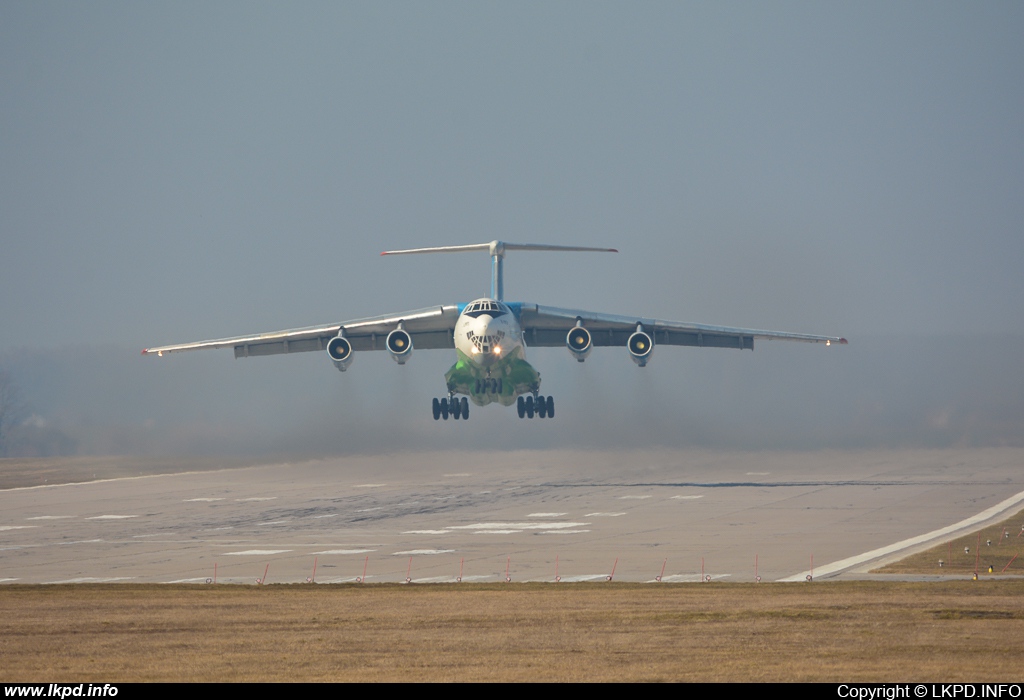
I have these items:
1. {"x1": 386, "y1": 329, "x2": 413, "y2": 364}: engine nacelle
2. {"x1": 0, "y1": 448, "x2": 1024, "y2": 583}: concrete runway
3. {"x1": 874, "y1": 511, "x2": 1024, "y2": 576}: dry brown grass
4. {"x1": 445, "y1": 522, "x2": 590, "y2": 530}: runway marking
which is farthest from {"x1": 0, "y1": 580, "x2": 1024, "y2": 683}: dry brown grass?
{"x1": 386, "y1": 329, "x2": 413, "y2": 364}: engine nacelle

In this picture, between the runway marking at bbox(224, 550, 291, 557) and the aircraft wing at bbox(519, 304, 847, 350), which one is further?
the aircraft wing at bbox(519, 304, 847, 350)

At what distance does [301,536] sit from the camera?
35656 millimetres

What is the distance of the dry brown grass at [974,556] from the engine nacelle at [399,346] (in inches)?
762

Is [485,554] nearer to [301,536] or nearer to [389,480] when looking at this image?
[301,536]

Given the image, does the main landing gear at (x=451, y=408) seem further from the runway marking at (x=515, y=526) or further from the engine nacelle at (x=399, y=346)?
the runway marking at (x=515, y=526)

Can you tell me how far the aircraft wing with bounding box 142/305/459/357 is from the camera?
4522cm

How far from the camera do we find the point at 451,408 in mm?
47219

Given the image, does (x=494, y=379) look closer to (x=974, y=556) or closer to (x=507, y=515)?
(x=507, y=515)

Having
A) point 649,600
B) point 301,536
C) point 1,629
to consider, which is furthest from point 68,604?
point 301,536

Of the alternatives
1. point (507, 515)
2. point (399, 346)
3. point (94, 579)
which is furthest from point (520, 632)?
point (399, 346)

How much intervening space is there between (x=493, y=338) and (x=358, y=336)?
29.0ft

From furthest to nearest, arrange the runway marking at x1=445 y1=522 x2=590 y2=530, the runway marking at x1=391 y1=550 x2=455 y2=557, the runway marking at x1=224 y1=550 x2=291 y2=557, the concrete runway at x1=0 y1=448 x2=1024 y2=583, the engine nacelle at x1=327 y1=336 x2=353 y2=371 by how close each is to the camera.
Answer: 1. the engine nacelle at x1=327 y1=336 x2=353 y2=371
2. the runway marking at x1=445 y1=522 x2=590 y2=530
3. the runway marking at x1=224 y1=550 x2=291 y2=557
4. the runway marking at x1=391 y1=550 x2=455 y2=557
5. the concrete runway at x1=0 y1=448 x2=1024 y2=583

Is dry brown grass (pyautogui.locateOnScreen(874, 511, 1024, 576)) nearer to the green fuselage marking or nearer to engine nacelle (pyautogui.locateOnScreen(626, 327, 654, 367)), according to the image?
engine nacelle (pyautogui.locateOnScreen(626, 327, 654, 367))

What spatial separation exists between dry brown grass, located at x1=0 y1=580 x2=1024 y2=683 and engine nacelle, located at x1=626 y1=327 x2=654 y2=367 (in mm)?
19758
